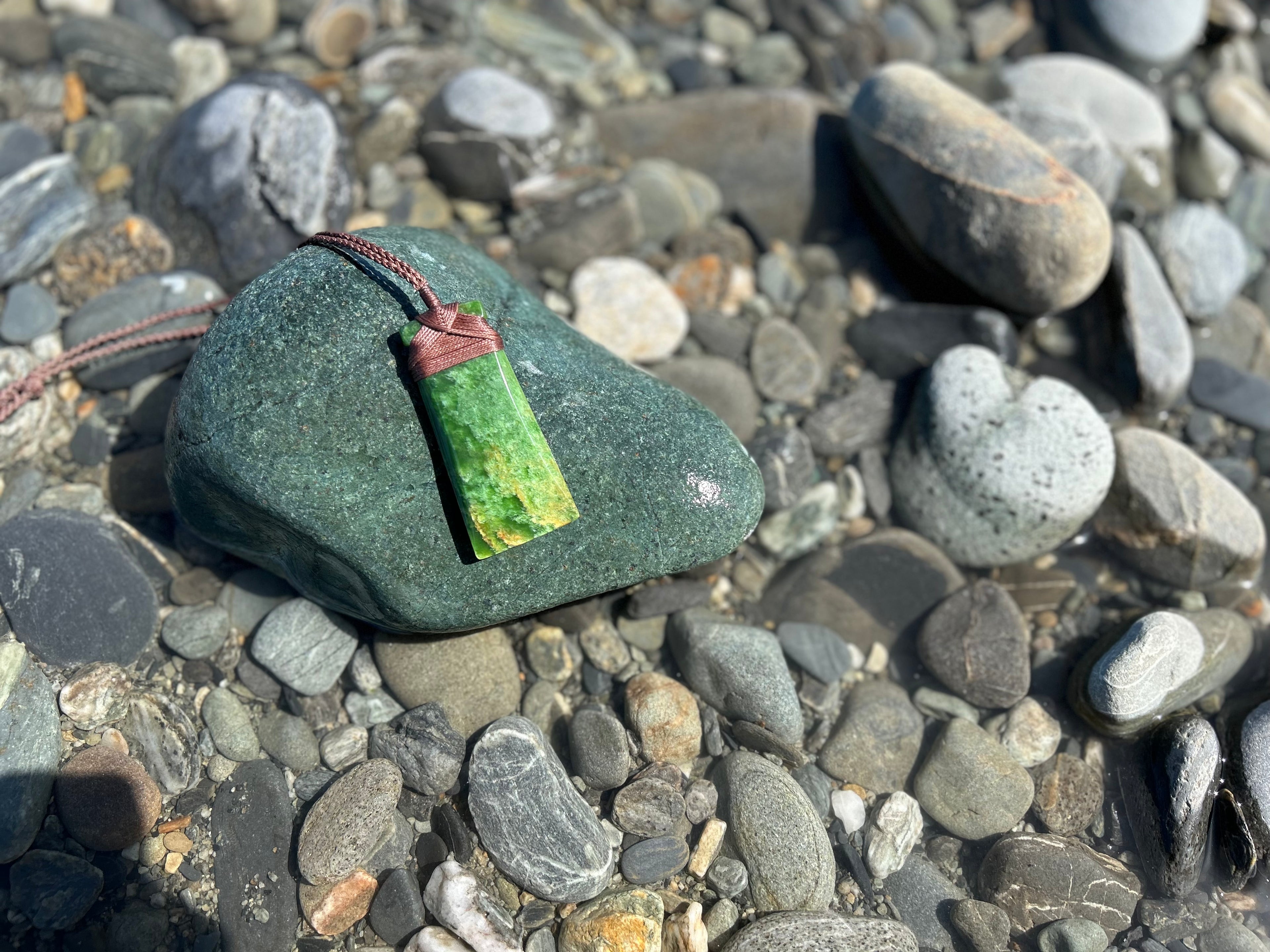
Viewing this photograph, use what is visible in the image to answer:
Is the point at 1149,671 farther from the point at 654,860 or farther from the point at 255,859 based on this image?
the point at 255,859

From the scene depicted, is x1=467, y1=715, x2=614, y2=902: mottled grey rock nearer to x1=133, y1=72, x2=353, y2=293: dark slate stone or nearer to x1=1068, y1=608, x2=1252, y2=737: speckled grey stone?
A: x1=1068, y1=608, x2=1252, y2=737: speckled grey stone

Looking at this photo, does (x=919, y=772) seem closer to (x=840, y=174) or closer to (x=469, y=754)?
(x=469, y=754)

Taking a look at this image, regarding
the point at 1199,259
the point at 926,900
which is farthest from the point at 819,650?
the point at 1199,259

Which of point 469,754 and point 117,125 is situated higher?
point 117,125

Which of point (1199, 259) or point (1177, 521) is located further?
point (1199, 259)

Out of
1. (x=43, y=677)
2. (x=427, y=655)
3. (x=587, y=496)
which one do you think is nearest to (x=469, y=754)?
(x=427, y=655)

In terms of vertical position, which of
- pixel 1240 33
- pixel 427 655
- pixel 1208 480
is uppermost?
pixel 1240 33

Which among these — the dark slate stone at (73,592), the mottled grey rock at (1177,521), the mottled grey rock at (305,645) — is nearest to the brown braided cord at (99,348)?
the dark slate stone at (73,592)
